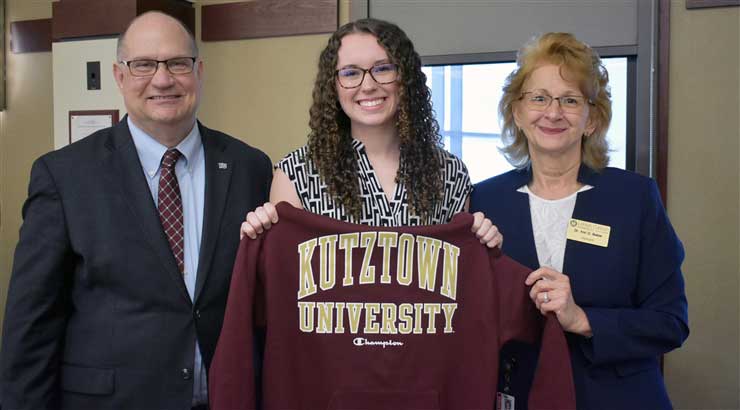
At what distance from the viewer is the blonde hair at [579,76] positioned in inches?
66.8

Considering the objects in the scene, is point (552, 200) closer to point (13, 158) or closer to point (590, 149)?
point (590, 149)

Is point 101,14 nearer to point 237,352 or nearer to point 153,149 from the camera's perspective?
point 153,149

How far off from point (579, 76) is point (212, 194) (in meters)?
1.03

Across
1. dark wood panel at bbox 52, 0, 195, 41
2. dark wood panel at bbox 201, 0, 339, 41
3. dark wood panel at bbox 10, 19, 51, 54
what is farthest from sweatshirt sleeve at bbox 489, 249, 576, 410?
dark wood panel at bbox 10, 19, 51, 54

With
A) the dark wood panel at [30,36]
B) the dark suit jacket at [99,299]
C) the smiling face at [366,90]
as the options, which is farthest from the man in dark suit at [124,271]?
the dark wood panel at [30,36]

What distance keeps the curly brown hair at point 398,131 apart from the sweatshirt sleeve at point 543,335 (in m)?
0.25

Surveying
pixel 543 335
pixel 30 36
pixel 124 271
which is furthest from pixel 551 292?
pixel 30 36

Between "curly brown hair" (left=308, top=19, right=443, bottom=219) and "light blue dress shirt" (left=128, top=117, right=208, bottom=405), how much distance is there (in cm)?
35

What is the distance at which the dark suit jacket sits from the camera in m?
1.59

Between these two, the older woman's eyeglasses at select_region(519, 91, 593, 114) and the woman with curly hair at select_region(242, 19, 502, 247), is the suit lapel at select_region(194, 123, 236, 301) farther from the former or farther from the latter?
the older woman's eyeglasses at select_region(519, 91, 593, 114)

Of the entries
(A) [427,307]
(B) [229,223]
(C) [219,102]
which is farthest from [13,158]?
(A) [427,307]

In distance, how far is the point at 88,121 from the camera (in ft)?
11.2

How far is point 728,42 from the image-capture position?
105 inches

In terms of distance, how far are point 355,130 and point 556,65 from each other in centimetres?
57
